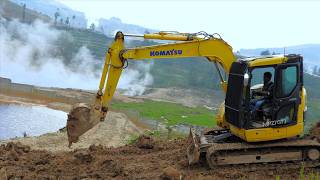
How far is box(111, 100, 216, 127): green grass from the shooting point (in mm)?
44153

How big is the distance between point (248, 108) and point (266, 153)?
1.07 m

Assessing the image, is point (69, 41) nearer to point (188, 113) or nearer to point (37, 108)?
point (188, 113)

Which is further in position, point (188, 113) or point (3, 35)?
point (3, 35)

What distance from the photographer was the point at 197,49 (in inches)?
449

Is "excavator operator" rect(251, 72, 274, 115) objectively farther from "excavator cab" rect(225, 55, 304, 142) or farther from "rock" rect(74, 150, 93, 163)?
"rock" rect(74, 150, 93, 163)

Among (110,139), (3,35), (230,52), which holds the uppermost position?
(3,35)

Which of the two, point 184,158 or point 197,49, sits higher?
point 197,49

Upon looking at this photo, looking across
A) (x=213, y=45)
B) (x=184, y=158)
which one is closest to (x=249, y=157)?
(x=184, y=158)

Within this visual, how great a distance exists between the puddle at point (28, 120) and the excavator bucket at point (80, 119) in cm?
1487

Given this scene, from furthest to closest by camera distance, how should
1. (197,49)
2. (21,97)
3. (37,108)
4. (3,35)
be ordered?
(3,35) → (21,97) → (37,108) → (197,49)

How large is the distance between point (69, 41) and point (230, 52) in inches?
3516

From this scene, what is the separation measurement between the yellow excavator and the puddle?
50.1 ft

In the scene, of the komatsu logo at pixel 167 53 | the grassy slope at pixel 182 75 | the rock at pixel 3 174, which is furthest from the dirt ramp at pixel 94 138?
the grassy slope at pixel 182 75

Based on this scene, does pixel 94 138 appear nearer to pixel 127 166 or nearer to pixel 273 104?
pixel 127 166
